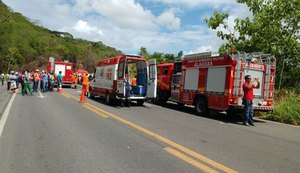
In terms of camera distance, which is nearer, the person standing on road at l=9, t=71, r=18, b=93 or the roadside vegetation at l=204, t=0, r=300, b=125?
the roadside vegetation at l=204, t=0, r=300, b=125

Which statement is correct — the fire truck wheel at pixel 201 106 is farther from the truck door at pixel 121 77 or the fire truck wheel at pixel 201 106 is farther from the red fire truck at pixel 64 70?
the red fire truck at pixel 64 70

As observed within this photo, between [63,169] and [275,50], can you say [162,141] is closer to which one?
[63,169]

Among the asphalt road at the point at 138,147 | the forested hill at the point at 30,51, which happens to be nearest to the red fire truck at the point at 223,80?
the asphalt road at the point at 138,147

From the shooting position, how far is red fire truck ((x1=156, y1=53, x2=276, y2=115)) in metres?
13.8

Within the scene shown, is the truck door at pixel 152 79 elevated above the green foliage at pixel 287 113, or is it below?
above

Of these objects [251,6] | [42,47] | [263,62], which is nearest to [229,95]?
[263,62]

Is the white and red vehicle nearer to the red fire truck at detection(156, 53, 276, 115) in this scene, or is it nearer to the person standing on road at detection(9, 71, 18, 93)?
the red fire truck at detection(156, 53, 276, 115)

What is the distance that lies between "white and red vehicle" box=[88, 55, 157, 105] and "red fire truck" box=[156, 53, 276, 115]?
187 centimetres

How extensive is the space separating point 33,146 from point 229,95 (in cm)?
843

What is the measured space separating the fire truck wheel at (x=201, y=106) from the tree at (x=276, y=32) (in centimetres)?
711

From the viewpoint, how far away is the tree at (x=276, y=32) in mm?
20016

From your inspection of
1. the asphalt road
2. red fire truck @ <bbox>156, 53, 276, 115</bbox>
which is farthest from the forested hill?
the asphalt road

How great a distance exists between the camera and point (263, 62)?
48.4 ft

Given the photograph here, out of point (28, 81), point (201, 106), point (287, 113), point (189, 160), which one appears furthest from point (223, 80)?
point (28, 81)
